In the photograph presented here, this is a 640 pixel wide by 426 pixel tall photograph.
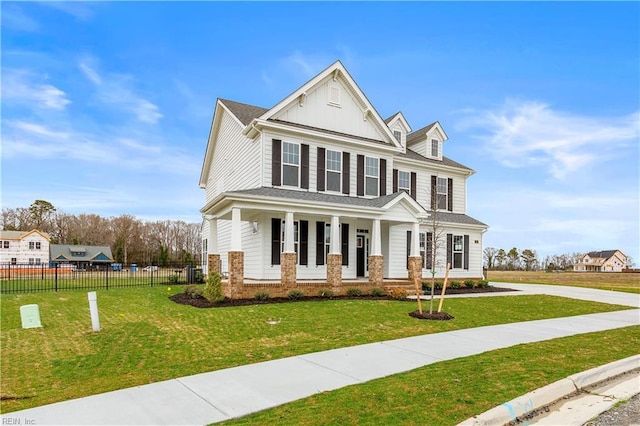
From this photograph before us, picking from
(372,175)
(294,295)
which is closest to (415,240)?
(372,175)

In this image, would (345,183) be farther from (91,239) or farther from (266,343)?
(91,239)

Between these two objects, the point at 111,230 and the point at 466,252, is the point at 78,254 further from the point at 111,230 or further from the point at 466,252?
the point at 466,252

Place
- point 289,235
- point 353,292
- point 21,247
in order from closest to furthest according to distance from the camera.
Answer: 1. point 289,235
2. point 353,292
3. point 21,247

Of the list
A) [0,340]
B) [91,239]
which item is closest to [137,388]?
[0,340]

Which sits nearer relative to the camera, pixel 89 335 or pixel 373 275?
pixel 89 335

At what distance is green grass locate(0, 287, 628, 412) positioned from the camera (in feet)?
20.9

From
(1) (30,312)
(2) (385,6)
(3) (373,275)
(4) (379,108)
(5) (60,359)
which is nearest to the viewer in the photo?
(5) (60,359)

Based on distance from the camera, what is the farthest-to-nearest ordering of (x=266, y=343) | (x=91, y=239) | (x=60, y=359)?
1. (x=91, y=239)
2. (x=266, y=343)
3. (x=60, y=359)

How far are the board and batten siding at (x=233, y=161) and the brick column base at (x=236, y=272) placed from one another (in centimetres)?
440

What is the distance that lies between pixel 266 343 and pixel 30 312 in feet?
20.2

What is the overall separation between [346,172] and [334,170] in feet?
2.31

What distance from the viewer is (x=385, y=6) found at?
552 inches

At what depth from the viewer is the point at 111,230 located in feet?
276

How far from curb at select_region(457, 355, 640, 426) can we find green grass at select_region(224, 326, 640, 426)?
0.12 meters
